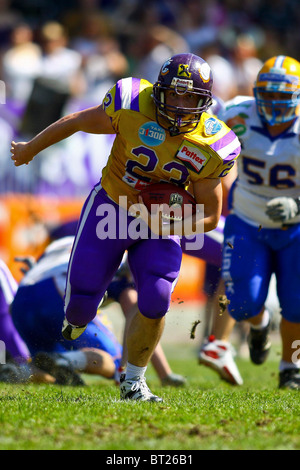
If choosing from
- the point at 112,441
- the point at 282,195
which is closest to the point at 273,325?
the point at 282,195

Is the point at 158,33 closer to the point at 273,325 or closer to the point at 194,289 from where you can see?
the point at 194,289

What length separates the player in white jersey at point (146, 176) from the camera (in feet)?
14.6

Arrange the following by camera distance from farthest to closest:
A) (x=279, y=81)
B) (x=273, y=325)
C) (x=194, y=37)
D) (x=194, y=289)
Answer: (x=194, y=37)
(x=194, y=289)
(x=273, y=325)
(x=279, y=81)

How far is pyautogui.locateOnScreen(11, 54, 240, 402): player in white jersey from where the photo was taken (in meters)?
4.45

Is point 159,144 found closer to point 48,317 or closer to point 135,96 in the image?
point 135,96

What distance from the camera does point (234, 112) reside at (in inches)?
228

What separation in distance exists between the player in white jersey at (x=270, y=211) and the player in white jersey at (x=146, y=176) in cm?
111

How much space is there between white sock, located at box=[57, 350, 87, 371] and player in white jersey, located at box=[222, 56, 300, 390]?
1095mm

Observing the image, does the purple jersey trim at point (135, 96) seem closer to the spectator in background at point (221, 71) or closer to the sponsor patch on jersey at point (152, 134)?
the sponsor patch on jersey at point (152, 134)

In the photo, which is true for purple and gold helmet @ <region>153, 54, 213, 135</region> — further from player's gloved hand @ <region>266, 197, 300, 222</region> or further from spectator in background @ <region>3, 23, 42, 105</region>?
spectator in background @ <region>3, 23, 42, 105</region>

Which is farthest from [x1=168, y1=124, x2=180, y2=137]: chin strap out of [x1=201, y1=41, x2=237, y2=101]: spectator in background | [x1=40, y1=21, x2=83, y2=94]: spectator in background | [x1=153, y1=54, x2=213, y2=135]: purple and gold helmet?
[x1=201, y1=41, x2=237, y2=101]: spectator in background

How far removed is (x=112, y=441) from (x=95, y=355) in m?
2.48

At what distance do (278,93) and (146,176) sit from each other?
4.92 feet

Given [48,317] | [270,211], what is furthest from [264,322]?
[48,317]
